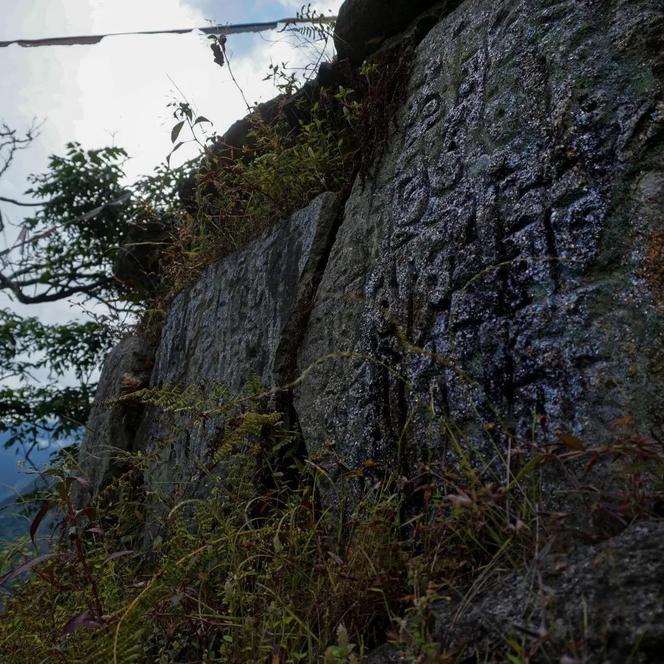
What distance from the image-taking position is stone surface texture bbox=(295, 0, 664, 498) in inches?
74.3

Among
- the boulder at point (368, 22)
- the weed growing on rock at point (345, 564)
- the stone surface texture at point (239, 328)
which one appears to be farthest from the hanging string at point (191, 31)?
the weed growing on rock at point (345, 564)

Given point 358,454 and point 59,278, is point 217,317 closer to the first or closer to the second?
point 358,454

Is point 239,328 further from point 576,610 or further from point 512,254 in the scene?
point 576,610

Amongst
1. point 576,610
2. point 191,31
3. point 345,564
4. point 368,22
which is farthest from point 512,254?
point 191,31

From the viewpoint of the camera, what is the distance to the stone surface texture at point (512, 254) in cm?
189

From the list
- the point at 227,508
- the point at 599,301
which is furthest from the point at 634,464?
the point at 227,508

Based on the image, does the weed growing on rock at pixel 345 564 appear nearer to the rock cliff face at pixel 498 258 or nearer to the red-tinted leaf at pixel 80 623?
the red-tinted leaf at pixel 80 623

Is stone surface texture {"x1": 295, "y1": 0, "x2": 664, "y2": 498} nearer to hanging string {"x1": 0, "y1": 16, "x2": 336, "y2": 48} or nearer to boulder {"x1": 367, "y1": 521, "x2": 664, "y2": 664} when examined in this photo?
boulder {"x1": 367, "y1": 521, "x2": 664, "y2": 664}

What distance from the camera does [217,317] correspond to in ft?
13.5

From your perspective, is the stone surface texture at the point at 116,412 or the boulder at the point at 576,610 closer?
the boulder at the point at 576,610

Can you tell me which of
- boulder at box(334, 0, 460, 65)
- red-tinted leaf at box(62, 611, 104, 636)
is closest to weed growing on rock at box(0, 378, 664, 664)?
red-tinted leaf at box(62, 611, 104, 636)

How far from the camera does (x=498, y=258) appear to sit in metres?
2.21

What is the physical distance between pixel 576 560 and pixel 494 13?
2.12 metres

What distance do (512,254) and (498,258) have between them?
53 millimetres
